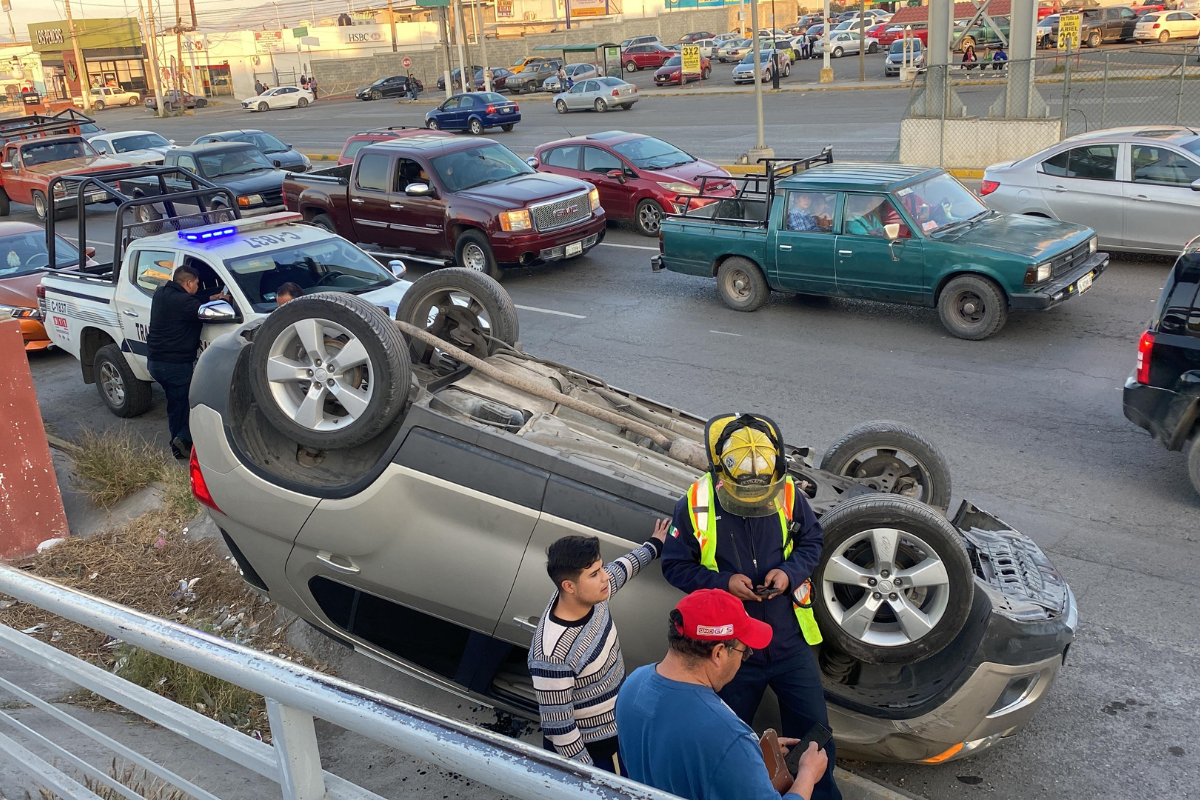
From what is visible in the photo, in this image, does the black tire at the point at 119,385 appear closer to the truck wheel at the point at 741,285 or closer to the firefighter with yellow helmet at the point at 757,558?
the truck wheel at the point at 741,285

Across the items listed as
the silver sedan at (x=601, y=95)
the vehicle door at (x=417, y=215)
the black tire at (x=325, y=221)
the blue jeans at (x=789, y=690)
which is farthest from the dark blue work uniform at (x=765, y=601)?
the silver sedan at (x=601, y=95)

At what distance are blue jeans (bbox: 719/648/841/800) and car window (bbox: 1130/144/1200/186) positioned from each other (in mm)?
10177

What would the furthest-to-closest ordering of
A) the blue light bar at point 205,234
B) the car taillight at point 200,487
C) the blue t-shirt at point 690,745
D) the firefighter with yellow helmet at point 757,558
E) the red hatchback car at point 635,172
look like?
the red hatchback car at point 635,172, the blue light bar at point 205,234, the car taillight at point 200,487, the firefighter with yellow helmet at point 757,558, the blue t-shirt at point 690,745

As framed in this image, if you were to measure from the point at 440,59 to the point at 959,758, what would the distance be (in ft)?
234

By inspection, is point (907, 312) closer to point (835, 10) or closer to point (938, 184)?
point (938, 184)

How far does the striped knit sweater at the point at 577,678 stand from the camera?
3.50 meters

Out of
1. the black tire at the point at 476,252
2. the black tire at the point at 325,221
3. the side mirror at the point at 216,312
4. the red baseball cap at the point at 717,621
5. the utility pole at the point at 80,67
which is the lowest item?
the black tire at the point at 476,252

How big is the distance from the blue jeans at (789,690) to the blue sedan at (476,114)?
1310 inches

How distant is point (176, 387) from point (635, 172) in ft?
29.0

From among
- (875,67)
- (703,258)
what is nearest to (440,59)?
(875,67)

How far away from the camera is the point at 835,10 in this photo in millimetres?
78188

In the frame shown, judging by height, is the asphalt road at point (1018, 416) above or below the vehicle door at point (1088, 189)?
below

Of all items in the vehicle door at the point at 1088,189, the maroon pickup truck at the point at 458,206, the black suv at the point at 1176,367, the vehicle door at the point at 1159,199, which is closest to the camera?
the black suv at the point at 1176,367

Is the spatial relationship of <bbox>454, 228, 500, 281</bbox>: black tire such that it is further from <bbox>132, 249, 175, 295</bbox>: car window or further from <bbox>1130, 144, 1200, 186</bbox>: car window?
<bbox>1130, 144, 1200, 186</bbox>: car window
